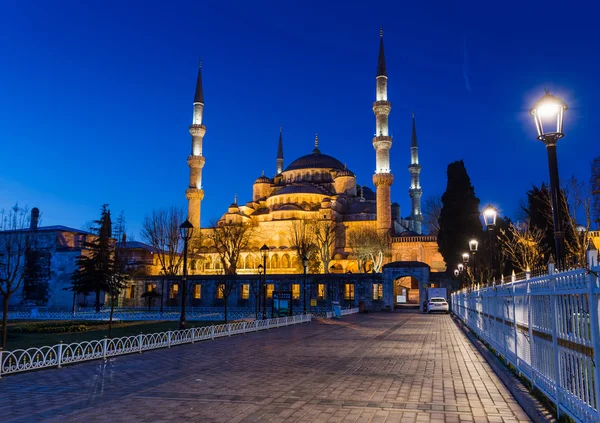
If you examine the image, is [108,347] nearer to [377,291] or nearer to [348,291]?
[348,291]

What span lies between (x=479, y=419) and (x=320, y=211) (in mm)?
57598

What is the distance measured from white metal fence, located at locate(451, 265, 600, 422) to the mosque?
1774 inches

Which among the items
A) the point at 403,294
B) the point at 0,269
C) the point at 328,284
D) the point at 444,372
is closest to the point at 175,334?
the point at 444,372

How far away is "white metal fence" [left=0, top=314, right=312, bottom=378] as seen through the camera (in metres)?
9.49

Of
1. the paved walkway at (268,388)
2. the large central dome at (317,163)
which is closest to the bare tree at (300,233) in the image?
the large central dome at (317,163)

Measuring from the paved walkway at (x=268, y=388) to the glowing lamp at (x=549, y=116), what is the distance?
3.47 metres

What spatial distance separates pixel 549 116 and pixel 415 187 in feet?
220

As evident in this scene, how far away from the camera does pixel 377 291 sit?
40719mm

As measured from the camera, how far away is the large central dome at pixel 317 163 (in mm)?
77500

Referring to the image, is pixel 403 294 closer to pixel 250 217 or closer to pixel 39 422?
pixel 250 217

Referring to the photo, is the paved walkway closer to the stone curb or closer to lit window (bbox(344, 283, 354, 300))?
the stone curb

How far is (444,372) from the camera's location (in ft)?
30.1

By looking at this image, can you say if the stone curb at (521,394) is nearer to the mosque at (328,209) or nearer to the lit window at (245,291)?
the lit window at (245,291)

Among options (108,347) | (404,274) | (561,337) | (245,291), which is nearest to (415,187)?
(404,274)
